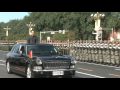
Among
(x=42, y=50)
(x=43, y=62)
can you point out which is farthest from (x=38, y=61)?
(x=42, y=50)

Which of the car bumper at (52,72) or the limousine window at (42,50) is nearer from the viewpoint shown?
the car bumper at (52,72)

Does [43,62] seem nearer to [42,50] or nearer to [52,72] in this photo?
[52,72]

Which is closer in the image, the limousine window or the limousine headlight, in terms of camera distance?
the limousine headlight

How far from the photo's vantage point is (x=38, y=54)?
612 inches

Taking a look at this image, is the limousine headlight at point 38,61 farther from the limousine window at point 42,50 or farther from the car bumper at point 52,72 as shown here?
the limousine window at point 42,50

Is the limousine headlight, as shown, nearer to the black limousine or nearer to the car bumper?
the black limousine

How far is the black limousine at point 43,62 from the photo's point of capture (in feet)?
48.3

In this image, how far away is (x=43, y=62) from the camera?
48.2ft

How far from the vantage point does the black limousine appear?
14719mm

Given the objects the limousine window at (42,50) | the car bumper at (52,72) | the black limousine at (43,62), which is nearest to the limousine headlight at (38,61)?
the black limousine at (43,62)

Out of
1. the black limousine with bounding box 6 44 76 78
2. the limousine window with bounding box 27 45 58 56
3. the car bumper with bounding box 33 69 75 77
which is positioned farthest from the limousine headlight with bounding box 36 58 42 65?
the limousine window with bounding box 27 45 58 56

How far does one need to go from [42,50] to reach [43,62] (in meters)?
1.30
